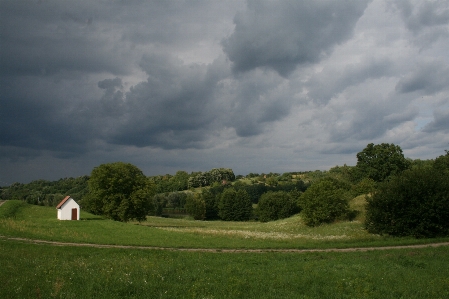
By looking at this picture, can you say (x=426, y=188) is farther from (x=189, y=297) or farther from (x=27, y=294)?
(x=27, y=294)

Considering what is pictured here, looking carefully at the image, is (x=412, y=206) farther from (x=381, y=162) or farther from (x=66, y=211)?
(x=381, y=162)

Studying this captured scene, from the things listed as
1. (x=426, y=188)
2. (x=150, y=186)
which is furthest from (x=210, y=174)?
(x=426, y=188)

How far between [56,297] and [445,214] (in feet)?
109

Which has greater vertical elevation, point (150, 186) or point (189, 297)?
point (150, 186)

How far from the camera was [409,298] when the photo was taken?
35.0 ft

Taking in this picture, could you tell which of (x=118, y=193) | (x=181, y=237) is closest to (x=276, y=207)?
(x=118, y=193)

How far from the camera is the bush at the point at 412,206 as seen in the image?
3116 cm

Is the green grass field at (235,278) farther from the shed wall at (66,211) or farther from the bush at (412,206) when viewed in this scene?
the shed wall at (66,211)

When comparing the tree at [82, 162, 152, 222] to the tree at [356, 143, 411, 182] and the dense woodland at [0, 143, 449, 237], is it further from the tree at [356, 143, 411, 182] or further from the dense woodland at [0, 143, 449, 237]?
the tree at [356, 143, 411, 182]

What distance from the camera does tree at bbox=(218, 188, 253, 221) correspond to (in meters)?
111

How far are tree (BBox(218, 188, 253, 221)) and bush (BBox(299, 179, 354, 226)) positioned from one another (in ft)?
199

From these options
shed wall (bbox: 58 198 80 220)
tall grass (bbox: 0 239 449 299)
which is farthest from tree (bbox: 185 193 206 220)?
tall grass (bbox: 0 239 449 299)

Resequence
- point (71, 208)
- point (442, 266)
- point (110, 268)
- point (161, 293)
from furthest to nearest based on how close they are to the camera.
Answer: point (71, 208), point (442, 266), point (110, 268), point (161, 293)

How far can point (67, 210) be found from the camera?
1874 inches
